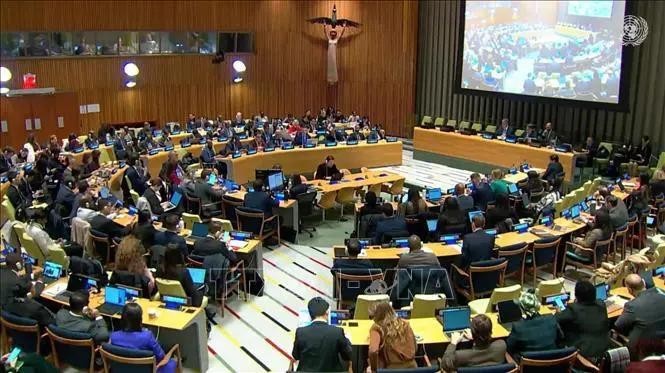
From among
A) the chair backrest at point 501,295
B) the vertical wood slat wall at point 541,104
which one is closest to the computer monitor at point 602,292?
the chair backrest at point 501,295

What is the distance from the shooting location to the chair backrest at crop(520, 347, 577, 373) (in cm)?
605

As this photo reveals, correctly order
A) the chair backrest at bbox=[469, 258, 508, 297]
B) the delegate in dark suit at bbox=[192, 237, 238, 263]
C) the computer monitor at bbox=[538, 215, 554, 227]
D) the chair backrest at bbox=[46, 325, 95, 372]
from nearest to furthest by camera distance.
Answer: the chair backrest at bbox=[46, 325, 95, 372], the chair backrest at bbox=[469, 258, 508, 297], the delegate in dark suit at bbox=[192, 237, 238, 263], the computer monitor at bbox=[538, 215, 554, 227]

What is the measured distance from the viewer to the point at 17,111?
62.4 feet

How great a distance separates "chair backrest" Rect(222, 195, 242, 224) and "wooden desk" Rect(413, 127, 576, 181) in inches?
334

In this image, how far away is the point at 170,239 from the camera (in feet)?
30.6

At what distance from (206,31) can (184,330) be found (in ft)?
56.5

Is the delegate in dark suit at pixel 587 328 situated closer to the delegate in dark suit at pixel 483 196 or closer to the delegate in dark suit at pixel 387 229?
the delegate in dark suit at pixel 387 229

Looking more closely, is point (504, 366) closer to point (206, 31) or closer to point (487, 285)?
point (487, 285)

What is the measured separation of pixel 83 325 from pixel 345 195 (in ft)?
24.8

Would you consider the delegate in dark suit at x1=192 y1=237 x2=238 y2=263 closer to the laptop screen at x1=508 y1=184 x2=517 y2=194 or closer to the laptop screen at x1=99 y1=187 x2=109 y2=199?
the laptop screen at x1=99 y1=187 x2=109 y2=199

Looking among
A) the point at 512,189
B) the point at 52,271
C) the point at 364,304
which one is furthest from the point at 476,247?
the point at 52,271

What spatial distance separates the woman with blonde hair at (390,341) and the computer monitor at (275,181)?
270 inches

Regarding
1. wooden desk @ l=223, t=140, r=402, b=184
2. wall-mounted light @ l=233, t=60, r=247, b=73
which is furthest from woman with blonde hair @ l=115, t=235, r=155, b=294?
wall-mounted light @ l=233, t=60, r=247, b=73

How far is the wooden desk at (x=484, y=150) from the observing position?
55.7 ft
